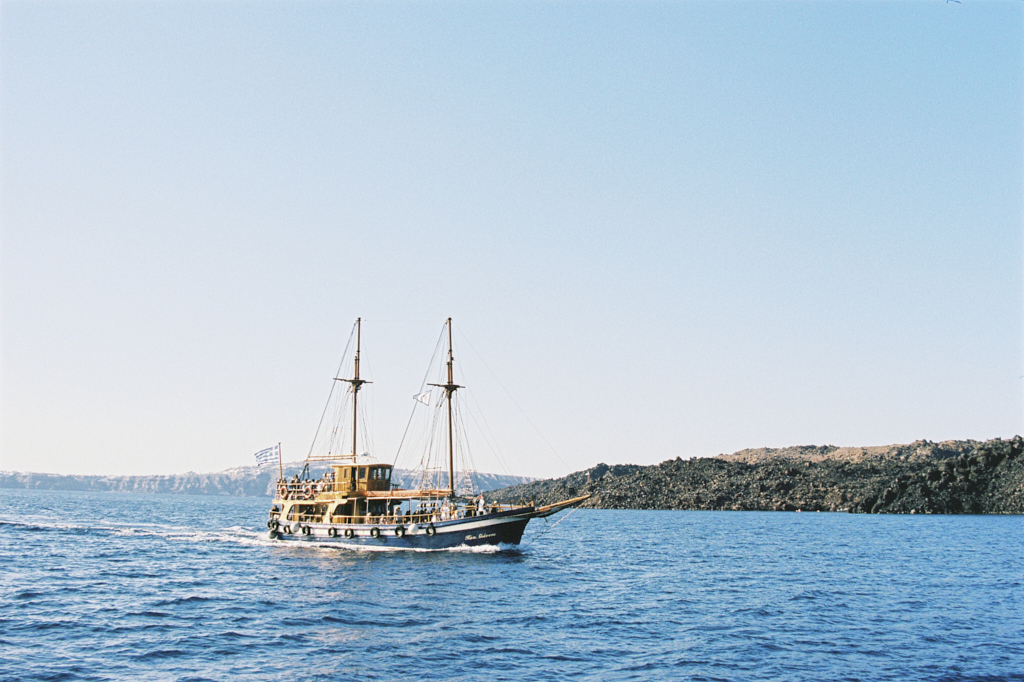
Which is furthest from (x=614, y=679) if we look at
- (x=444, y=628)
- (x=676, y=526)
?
(x=676, y=526)

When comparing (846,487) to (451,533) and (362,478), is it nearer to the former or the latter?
(451,533)

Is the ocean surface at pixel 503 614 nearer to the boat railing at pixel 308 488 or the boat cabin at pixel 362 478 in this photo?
the boat railing at pixel 308 488

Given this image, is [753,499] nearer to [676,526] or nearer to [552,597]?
[676,526]

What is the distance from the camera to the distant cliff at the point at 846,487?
144500 mm

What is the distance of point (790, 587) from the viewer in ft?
158

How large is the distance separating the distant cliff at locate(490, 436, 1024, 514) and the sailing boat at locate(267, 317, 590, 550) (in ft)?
182

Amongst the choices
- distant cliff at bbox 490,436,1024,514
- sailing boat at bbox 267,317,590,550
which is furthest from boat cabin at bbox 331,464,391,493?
distant cliff at bbox 490,436,1024,514

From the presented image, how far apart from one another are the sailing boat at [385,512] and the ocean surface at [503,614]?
229 cm

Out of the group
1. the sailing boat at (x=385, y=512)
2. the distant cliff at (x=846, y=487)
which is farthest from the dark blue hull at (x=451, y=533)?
the distant cliff at (x=846, y=487)

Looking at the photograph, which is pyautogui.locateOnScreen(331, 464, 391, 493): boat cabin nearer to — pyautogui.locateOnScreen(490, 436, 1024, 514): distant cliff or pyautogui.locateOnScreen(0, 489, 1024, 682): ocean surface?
pyautogui.locateOnScreen(0, 489, 1024, 682): ocean surface

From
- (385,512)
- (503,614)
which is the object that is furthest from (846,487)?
(503,614)

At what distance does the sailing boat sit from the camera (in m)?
63.6

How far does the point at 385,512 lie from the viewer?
69.6 meters

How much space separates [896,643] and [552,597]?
17285mm
